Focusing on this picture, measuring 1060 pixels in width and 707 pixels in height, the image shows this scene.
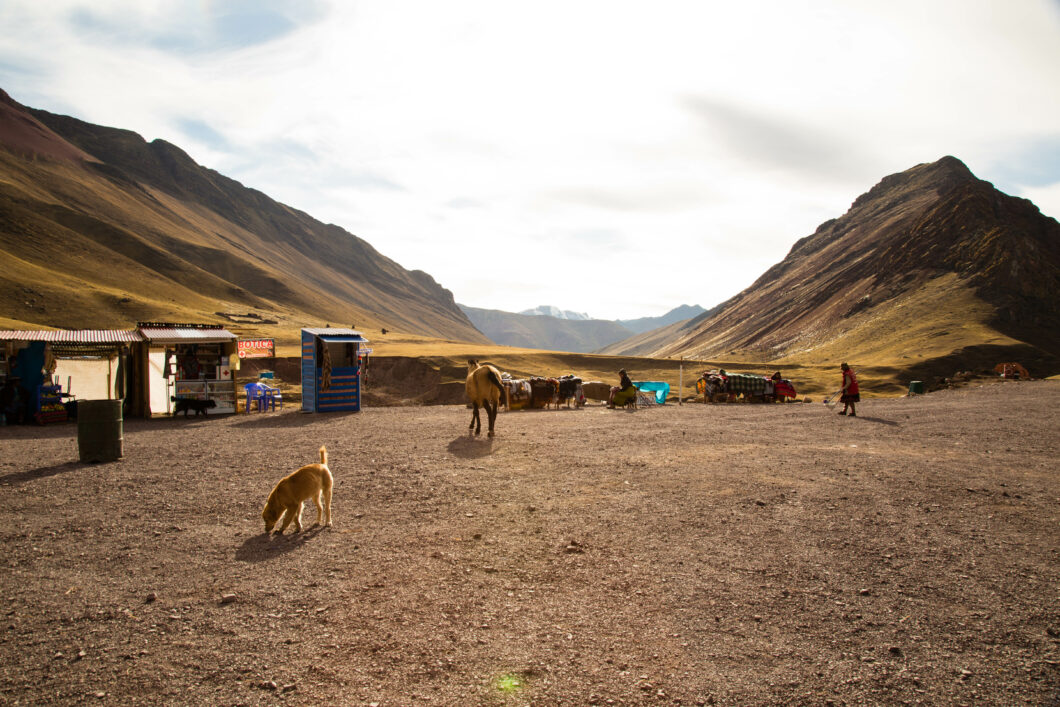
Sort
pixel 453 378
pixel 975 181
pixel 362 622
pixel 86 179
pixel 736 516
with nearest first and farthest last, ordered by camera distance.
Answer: pixel 362 622 < pixel 736 516 < pixel 453 378 < pixel 975 181 < pixel 86 179

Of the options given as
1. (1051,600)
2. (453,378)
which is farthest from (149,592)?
(453,378)

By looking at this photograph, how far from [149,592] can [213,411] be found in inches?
795

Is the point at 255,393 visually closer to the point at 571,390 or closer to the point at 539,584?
the point at 571,390

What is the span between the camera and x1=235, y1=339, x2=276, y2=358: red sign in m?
25.5

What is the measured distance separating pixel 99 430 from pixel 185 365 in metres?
11.7

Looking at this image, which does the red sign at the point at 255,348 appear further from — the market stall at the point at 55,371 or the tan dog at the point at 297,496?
the tan dog at the point at 297,496

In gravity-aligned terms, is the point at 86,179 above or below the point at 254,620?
above

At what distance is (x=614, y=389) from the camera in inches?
1147

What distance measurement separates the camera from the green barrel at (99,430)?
1308 centimetres

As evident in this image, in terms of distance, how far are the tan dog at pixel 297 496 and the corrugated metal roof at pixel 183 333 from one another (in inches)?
675

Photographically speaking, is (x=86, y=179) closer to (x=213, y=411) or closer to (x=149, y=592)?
(x=213, y=411)

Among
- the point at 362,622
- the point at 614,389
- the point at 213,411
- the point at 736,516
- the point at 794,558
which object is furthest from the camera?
the point at 614,389

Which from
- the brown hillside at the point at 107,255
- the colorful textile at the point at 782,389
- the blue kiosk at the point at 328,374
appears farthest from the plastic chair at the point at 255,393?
the brown hillside at the point at 107,255

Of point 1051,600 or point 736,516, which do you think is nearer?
point 1051,600
